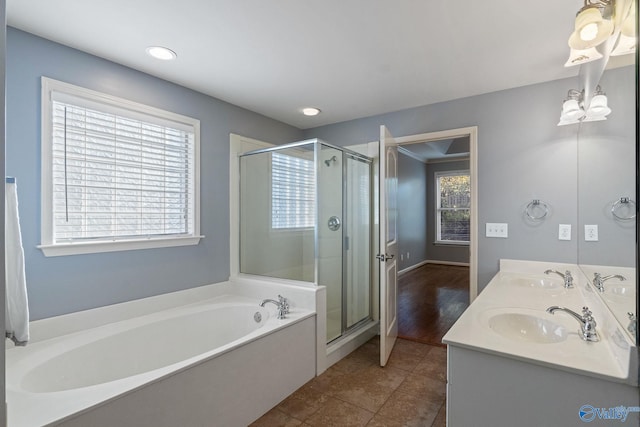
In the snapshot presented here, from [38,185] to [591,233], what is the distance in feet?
10.6

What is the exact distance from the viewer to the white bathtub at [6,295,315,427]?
1.28 meters

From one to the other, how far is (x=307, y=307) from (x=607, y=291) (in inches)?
72.3

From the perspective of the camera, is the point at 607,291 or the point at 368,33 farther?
the point at 368,33

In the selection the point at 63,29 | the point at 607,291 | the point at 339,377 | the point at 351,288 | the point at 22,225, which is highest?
the point at 63,29

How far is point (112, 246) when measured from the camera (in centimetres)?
212

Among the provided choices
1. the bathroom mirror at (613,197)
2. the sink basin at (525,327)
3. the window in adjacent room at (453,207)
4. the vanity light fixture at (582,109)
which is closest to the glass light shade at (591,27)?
the bathroom mirror at (613,197)

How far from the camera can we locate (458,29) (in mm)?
1775

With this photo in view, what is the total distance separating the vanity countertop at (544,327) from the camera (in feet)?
3.34

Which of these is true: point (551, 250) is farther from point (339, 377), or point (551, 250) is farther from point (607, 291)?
point (339, 377)

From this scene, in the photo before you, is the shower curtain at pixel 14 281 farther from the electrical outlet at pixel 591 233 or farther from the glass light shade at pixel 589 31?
the electrical outlet at pixel 591 233

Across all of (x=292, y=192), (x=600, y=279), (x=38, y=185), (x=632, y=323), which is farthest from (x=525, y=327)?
(x=38, y=185)

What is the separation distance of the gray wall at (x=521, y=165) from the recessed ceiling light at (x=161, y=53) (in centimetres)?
236

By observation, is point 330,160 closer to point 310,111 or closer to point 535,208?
point 310,111

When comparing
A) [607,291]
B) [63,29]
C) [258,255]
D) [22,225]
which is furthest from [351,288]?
[63,29]
